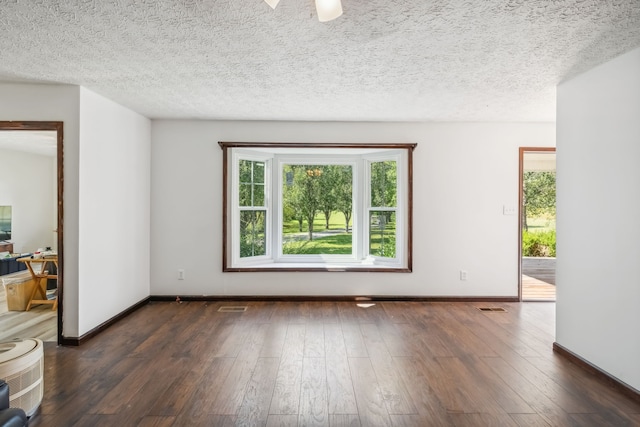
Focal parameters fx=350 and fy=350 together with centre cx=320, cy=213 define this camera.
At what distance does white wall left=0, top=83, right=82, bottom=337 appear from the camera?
3170 mm

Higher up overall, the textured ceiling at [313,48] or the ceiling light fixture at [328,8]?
the textured ceiling at [313,48]

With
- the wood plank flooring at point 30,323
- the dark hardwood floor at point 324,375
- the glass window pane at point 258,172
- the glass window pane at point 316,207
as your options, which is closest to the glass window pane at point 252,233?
the glass window pane at point 316,207

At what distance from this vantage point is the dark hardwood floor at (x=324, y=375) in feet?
7.01

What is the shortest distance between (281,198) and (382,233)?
1527 mm

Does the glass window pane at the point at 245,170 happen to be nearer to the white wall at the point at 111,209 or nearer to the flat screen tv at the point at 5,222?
the white wall at the point at 111,209

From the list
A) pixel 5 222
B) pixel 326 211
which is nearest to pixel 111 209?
pixel 326 211

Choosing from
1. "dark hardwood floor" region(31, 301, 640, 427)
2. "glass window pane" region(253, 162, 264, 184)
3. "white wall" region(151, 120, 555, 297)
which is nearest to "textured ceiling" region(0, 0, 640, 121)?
"white wall" region(151, 120, 555, 297)

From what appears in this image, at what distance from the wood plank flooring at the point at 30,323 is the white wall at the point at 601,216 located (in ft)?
15.4

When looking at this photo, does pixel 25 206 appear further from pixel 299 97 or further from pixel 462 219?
pixel 462 219

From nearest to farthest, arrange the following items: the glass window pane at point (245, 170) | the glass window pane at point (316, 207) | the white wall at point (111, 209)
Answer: the white wall at point (111, 209)
the glass window pane at point (245, 170)
the glass window pane at point (316, 207)

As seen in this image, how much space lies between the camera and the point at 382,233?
4.93m

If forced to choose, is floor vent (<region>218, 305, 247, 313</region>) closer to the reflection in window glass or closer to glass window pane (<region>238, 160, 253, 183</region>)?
the reflection in window glass

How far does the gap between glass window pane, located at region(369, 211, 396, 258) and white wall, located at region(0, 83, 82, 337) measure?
348 centimetres

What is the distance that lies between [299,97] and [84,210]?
7.62 feet
